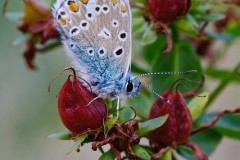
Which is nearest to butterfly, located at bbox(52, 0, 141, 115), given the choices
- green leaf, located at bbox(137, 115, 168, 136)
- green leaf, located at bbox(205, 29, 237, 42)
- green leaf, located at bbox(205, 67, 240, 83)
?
green leaf, located at bbox(137, 115, 168, 136)

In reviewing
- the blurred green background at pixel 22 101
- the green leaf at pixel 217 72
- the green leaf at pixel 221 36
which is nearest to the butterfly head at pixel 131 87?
the green leaf at pixel 221 36

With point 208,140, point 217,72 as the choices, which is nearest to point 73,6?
point 208,140

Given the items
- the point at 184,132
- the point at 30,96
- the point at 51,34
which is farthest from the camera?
the point at 30,96

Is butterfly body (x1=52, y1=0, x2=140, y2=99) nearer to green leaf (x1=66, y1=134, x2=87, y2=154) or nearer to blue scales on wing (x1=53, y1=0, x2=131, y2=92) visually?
blue scales on wing (x1=53, y1=0, x2=131, y2=92)

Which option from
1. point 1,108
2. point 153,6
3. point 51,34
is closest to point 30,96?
point 1,108

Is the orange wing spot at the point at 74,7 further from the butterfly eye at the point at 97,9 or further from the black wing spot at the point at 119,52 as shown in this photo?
the black wing spot at the point at 119,52

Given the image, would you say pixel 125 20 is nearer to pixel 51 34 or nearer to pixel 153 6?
pixel 153 6

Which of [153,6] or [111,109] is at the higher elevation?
[153,6]

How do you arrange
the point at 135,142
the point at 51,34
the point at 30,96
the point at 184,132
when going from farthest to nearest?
the point at 30,96 < the point at 51,34 < the point at 184,132 < the point at 135,142
